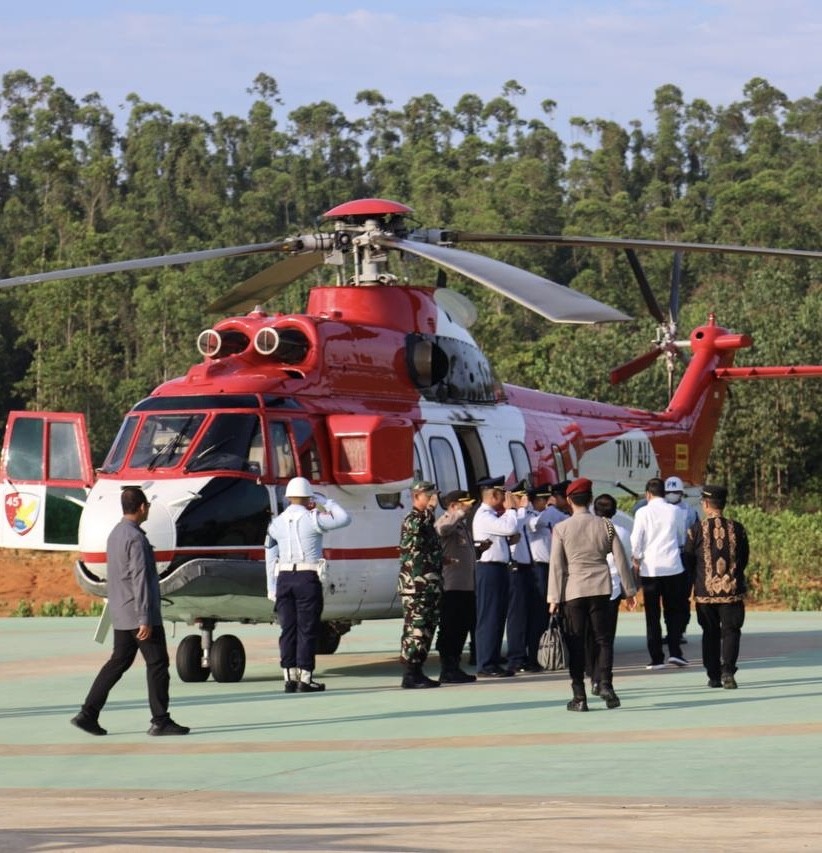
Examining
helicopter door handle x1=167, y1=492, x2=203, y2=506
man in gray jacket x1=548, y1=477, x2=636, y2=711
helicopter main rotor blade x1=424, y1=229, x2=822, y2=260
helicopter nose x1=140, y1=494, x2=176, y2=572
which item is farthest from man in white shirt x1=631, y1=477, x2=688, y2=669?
helicopter nose x1=140, y1=494, x2=176, y2=572

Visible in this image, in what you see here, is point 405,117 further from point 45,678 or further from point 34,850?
point 34,850

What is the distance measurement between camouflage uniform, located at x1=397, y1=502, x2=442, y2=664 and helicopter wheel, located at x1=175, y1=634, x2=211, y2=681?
83.5 inches

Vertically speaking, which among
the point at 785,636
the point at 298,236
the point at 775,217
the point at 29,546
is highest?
the point at 775,217

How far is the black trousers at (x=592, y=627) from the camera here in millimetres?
11984

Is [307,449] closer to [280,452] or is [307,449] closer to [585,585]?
[280,452]

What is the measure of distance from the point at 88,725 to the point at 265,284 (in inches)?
244

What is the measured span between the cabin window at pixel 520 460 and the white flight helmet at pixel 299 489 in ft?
12.0

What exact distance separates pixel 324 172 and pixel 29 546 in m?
116

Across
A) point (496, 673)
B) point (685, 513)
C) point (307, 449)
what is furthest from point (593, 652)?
point (307, 449)

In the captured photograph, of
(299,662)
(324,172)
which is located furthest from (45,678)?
(324,172)

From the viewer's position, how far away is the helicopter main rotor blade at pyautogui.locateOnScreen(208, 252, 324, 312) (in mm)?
16031

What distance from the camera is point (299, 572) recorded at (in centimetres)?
1339

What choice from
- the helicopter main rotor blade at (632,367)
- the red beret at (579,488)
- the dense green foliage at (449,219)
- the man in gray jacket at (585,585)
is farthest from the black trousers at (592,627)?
the dense green foliage at (449,219)

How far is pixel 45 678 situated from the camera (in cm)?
1549
